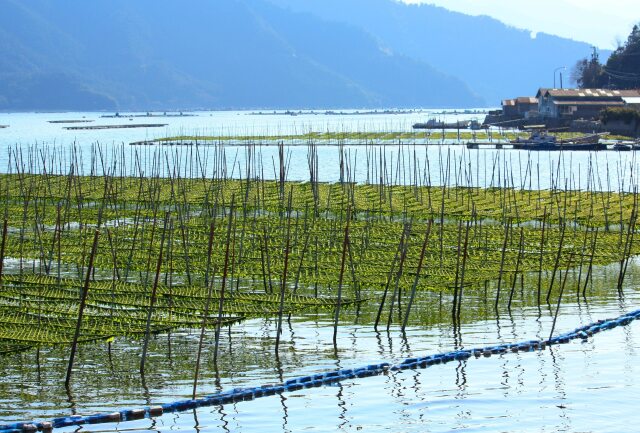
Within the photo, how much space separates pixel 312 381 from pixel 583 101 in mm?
66381

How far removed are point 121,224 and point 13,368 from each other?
12951mm

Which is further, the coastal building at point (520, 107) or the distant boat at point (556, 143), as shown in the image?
the coastal building at point (520, 107)

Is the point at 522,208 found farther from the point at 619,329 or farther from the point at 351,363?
the point at 351,363

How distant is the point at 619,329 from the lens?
15.0 metres

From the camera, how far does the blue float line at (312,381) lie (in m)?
10.6

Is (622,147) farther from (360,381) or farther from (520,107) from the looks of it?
(360,381)

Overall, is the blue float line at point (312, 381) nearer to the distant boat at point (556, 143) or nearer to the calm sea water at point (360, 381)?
the calm sea water at point (360, 381)

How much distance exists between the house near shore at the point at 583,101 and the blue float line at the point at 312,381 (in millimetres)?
60484

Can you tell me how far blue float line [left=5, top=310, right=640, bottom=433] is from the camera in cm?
1061

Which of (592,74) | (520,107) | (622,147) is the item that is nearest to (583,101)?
(520,107)

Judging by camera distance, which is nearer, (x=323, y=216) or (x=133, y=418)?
(x=133, y=418)

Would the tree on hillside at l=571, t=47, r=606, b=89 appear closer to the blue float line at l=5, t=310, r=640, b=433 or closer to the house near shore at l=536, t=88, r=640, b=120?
the house near shore at l=536, t=88, r=640, b=120

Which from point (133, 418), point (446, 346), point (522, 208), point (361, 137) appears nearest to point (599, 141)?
point (361, 137)

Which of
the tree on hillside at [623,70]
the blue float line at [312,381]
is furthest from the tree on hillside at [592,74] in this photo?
the blue float line at [312,381]
